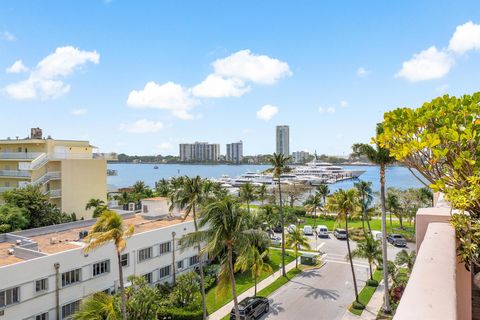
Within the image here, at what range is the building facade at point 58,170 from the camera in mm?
42594

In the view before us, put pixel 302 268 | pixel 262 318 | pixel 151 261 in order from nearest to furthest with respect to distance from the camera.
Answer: pixel 262 318 → pixel 151 261 → pixel 302 268

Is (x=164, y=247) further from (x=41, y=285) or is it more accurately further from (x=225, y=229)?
(x=225, y=229)

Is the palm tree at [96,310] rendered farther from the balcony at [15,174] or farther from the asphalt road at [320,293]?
the balcony at [15,174]

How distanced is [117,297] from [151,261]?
6.80 meters

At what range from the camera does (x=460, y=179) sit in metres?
4.70

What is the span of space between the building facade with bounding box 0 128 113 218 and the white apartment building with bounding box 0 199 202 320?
12.7 metres

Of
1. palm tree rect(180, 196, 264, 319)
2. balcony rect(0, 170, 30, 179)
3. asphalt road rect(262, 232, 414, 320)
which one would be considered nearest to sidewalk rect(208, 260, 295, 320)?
asphalt road rect(262, 232, 414, 320)

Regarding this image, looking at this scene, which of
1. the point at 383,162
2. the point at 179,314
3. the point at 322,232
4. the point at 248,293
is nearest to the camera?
the point at 179,314

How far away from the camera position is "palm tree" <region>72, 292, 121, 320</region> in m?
18.8

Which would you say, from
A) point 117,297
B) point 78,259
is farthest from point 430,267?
point 78,259

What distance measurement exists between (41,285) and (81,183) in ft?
84.1

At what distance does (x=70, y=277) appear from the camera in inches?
877

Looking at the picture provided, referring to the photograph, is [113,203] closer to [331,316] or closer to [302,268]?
[302,268]

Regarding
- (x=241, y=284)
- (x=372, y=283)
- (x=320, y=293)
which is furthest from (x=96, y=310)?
(x=372, y=283)
